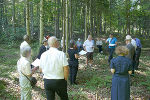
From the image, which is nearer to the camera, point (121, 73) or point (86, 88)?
point (121, 73)

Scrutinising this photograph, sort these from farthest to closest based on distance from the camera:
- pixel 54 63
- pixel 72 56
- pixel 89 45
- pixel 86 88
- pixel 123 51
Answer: pixel 89 45, pixel 72 56, pixel 86 88, pixel 123 51, pixel 54 63

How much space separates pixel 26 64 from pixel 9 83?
12.1ft

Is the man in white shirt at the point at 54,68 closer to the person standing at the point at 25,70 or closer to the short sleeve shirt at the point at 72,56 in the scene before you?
the person standing at the point at 25,70

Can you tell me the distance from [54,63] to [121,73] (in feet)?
6.55

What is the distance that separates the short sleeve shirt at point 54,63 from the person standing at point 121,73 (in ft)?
5.20

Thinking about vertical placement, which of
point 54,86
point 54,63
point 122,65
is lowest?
point 54,86

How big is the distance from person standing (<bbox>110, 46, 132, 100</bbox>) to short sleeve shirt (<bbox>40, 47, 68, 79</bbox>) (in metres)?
1.58

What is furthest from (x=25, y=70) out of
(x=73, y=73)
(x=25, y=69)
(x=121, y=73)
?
(x=73, y=73)

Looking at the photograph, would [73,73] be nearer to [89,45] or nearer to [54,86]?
[89,45]

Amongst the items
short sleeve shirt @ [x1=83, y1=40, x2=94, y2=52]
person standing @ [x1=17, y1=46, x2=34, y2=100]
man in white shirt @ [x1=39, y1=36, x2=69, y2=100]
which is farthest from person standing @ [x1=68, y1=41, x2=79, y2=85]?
short sleeve shirt @ [x1=83, y1=40, x2=94, y2=52]

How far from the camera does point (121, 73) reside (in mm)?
4371

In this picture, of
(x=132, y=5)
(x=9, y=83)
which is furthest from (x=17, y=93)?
(x=132, y=5)

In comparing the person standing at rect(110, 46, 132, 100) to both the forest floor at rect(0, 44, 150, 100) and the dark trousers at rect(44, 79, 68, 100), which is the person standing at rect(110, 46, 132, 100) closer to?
the forest floor at rect(0, 44, 150, 100)

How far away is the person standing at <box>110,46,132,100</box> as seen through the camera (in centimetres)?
430
